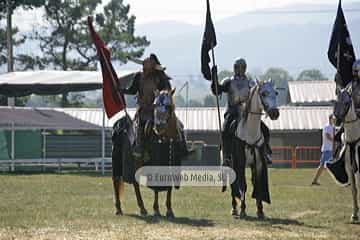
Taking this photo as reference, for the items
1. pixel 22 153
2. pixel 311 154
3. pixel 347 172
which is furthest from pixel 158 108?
pixel 311 154

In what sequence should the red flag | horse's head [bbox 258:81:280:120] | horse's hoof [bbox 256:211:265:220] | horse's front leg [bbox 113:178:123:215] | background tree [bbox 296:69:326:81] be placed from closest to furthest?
horse's head [bbox 258:81:280:120], horse's hoof [bbox 256:211:265:220], horse's front leg [bbox 113:178:123:215], the red flag, background tree [bbox 296:69:326:81]

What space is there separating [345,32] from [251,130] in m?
2.51

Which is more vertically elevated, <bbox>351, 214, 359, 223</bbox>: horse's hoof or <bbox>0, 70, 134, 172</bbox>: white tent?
<bbox>0, 70, 134, 172</bbox>: white tent

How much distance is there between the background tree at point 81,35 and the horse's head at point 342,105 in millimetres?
49066

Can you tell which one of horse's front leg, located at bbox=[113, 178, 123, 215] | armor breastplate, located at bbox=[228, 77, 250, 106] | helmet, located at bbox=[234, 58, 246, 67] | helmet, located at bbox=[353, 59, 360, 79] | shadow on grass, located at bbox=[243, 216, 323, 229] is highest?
helmet, located at bbox=[234, 58, 246, 67]

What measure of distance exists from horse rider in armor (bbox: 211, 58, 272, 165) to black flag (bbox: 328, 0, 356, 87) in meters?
1.50

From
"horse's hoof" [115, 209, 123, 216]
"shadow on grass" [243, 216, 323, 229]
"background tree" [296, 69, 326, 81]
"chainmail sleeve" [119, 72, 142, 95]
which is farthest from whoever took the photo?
"background tree" [296, 69, 326, 81]

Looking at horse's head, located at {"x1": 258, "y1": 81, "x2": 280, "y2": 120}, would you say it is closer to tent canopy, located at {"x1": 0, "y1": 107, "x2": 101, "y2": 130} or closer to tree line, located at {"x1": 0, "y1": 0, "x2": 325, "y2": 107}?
tent canopy, located at {"x1": 0, "y1": 107, "x2": 101, "y2": 130}

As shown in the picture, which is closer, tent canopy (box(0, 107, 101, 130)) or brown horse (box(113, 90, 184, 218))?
brown horse (box(113, 90, 184, 218))

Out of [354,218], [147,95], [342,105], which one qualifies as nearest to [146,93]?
[147,95]

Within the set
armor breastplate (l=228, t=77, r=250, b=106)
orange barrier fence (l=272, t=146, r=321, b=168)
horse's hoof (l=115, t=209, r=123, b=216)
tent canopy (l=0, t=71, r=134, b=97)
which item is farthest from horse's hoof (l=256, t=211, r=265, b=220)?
orange barrier fence (l=272, t=146, r=321, b=168)

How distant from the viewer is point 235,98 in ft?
51.5

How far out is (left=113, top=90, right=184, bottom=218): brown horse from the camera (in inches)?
584

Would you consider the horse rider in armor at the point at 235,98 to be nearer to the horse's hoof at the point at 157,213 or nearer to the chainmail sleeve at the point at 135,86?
the chainmail sleeve at the point at 135,86
